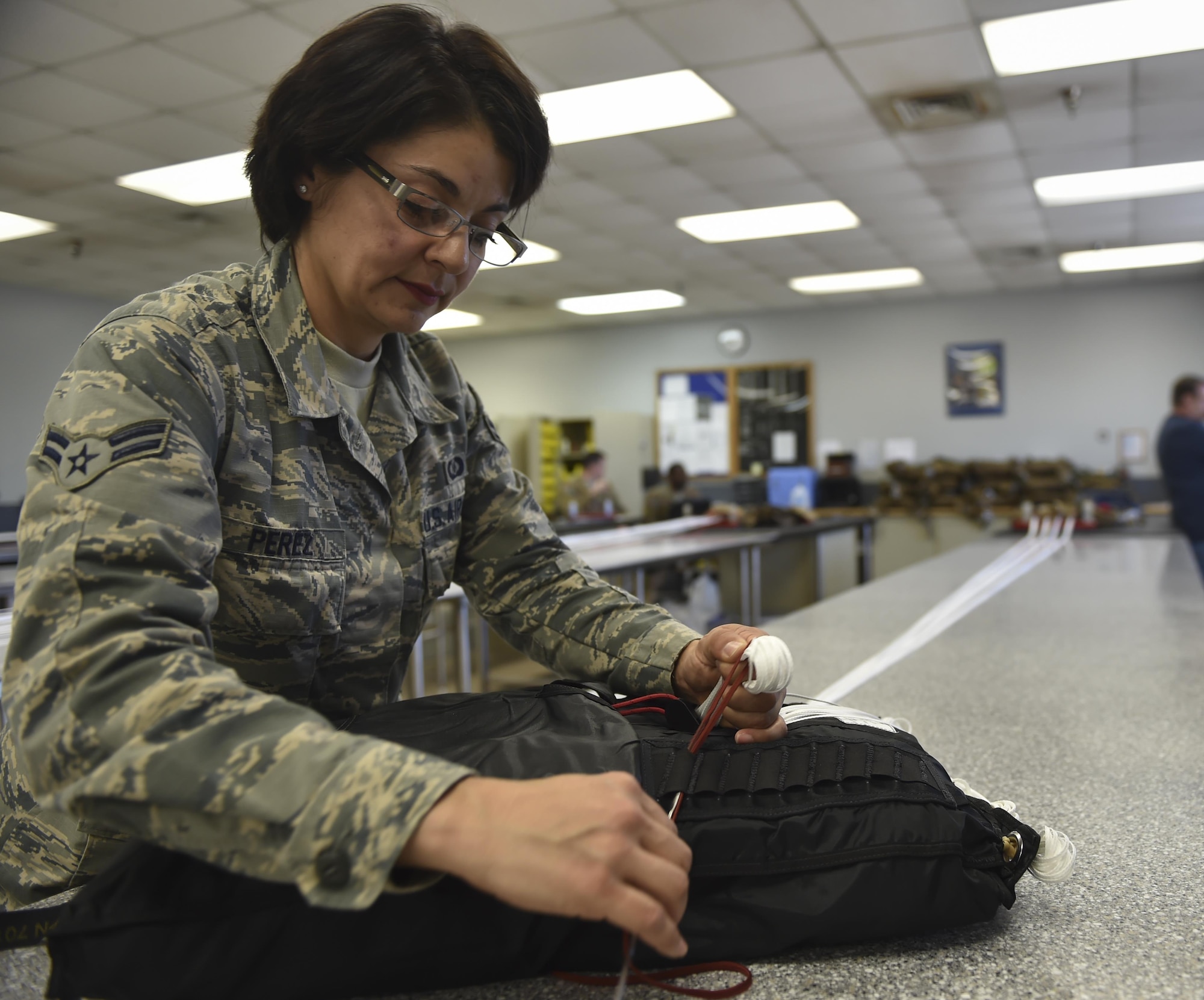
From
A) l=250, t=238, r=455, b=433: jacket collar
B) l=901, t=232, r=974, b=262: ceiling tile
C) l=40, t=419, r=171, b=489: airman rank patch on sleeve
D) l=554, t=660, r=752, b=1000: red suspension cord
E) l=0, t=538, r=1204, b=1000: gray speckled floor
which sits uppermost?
l=901, t=232, r=974, b=262: ceiling tile

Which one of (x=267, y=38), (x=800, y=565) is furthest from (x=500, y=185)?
(x=800, y=565)

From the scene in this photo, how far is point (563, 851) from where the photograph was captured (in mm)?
542

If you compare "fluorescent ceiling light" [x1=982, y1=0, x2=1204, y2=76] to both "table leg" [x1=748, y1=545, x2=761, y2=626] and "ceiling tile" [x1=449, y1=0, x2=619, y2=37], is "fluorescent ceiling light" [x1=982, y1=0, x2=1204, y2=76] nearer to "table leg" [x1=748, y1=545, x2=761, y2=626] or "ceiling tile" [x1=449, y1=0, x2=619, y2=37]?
"ceiling tile" [x1=449, y1=0, x2=619, y2=37]

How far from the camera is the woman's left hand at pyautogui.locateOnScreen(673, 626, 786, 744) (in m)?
0.88

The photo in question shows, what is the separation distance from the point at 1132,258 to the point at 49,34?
791 cm

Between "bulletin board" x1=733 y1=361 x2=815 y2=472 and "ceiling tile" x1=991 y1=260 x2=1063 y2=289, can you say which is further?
"bulletin board" x1=733 y1=361 x2=815 y2=472

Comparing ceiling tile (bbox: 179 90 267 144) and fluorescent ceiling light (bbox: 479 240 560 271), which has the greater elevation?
ceiling tile (bbox: 179 90 267 144)

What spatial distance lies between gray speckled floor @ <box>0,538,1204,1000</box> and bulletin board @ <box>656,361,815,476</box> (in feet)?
24.6

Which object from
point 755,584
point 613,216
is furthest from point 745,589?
point 613,216

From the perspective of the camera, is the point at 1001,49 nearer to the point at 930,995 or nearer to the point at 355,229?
the point at 355,229

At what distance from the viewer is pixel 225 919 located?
625 millimetres

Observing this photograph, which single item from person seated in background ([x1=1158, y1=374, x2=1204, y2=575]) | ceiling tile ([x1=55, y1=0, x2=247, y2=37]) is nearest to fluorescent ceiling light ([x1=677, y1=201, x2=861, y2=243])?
person seated in background ([x1=1158, y1=374, x2=1204, y2=575])

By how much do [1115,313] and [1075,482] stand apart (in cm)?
176

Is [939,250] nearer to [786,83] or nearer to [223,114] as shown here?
[786,83]
